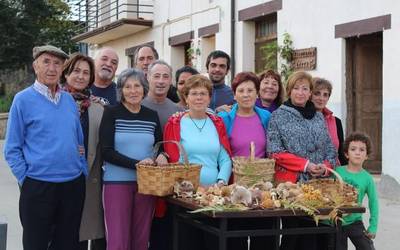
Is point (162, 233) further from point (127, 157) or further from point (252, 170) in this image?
point (252, 170)

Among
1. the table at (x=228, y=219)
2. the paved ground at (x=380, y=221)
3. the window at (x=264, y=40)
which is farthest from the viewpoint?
the window at (x=264, y=40)

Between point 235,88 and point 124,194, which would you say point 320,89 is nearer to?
point 235,88

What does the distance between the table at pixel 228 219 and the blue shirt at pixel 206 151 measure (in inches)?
12.8

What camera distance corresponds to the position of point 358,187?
17.5 feet

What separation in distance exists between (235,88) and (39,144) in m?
1.60

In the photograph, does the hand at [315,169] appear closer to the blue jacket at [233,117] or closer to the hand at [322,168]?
the hand at [322,168]

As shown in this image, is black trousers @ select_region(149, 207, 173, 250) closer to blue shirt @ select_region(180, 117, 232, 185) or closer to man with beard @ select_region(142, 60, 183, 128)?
blue shirt @ select_region(180, 117, 232, 185)

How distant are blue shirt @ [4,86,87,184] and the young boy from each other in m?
2.22

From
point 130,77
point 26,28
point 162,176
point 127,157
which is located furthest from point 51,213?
point 26,28

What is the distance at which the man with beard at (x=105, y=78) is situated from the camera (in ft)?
19.2

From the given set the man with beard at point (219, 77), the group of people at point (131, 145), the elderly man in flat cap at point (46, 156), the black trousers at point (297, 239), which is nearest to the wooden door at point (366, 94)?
the man with beard at point (219, 77)

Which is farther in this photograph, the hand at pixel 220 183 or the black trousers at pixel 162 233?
the black trousers at pixel 162 233

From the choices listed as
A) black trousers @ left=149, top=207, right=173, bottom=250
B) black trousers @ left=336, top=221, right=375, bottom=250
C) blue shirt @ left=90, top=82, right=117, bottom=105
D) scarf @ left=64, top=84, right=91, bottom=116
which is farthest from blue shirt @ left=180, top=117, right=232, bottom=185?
black trousers @ left=336, top=221, right=375, bottom=250

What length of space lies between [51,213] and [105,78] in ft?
5.02
